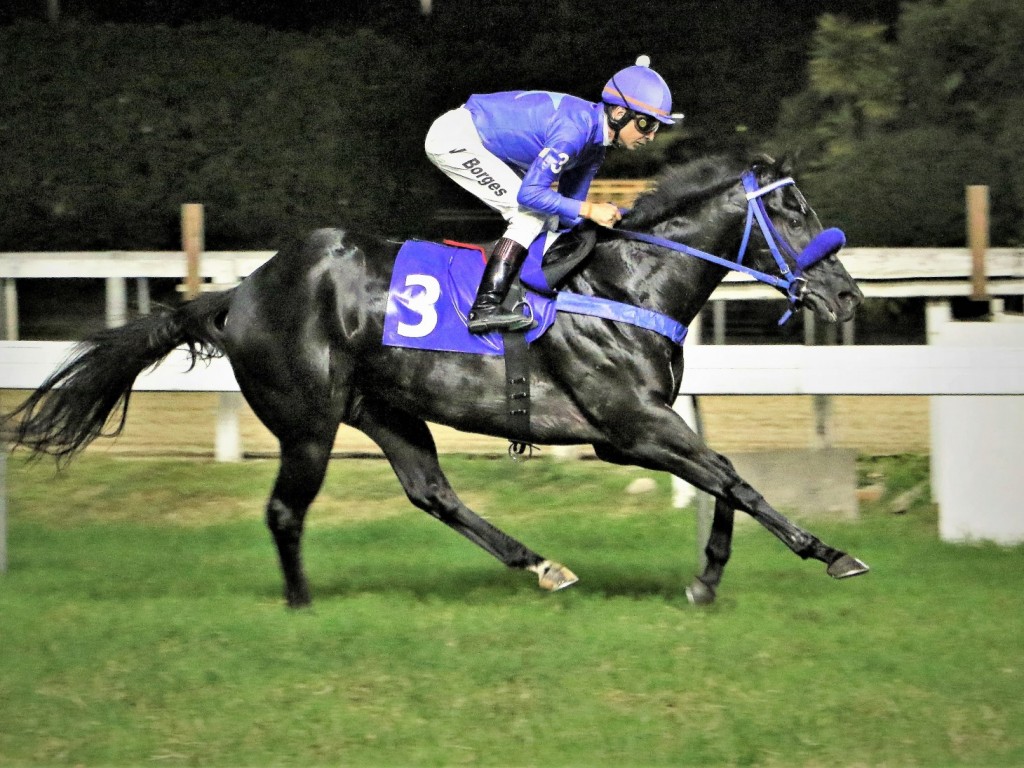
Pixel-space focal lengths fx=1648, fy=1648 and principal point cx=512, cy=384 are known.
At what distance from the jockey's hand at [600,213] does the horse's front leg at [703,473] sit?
0.64 meters

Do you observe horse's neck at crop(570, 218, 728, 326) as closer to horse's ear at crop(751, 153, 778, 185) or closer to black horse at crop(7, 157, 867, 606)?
black horse at crop(7, 157, 867, 606)

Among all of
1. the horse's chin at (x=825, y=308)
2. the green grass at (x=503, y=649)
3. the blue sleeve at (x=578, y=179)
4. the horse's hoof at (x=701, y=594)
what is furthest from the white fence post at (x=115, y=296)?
the horse's chin at (x=825, y=308)

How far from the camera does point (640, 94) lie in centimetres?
541

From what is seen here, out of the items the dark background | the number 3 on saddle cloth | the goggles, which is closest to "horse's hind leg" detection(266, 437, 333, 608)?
the number 3 on saddle cloth

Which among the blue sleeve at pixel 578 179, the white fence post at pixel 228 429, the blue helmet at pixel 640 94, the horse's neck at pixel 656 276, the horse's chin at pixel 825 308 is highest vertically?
the blue helmet at pixel 640 94

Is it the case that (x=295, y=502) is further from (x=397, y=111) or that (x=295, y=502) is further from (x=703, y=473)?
(x=397, y=111)

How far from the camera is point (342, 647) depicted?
16.3 ft

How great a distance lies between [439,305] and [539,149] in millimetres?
648

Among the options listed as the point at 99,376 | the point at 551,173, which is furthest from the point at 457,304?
the point at 99,376

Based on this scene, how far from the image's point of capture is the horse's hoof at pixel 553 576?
568 cm

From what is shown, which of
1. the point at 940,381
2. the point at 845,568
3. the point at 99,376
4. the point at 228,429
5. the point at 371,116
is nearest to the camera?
the point at 845,568

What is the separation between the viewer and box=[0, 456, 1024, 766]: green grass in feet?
13.5

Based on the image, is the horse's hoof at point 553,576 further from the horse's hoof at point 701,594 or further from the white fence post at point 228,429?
the white fence post at point 228,429

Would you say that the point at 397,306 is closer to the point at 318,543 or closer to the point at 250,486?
the point at 318,543
